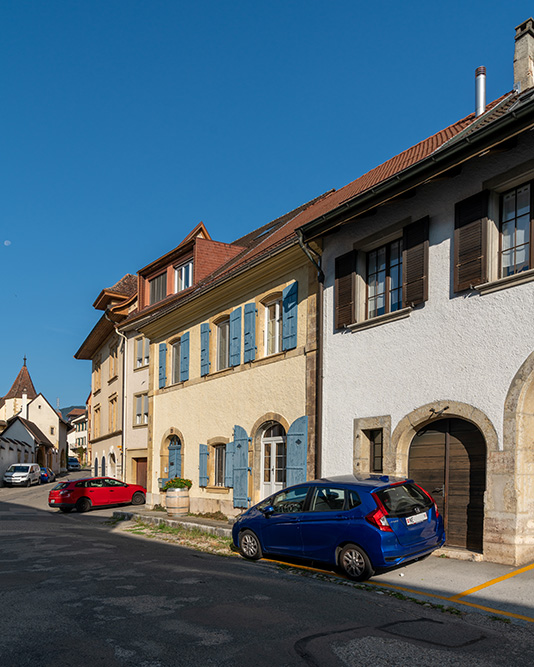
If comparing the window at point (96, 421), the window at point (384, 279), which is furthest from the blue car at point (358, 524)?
the window at point (96, 421)

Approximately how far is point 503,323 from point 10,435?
60579 millimetres

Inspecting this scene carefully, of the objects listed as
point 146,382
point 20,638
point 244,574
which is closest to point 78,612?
point 20,638

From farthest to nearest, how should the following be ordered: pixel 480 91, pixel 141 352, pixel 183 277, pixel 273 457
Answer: pixel 141 352 → pixel 183 277 → pixel 273 457 → pixel 480 91

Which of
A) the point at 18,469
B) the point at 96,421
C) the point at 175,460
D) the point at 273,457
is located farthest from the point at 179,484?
the point at 18,469

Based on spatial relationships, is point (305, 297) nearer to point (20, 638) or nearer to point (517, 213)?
point (517, 213)

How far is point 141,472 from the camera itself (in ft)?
104

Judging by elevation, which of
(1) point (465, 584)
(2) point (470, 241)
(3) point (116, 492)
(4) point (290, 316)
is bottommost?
(3) point (116, 492)

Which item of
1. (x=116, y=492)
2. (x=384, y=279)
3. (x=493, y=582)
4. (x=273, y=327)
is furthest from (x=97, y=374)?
(x=493, y=582)

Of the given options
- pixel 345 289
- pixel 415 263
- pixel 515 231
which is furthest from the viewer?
pixel 345 289

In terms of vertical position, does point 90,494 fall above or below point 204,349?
below

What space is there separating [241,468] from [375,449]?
534 centimetres

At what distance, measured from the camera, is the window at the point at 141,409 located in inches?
1227

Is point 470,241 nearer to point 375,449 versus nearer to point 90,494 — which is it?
point 375,449

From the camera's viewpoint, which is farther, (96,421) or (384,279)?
(96,421)
